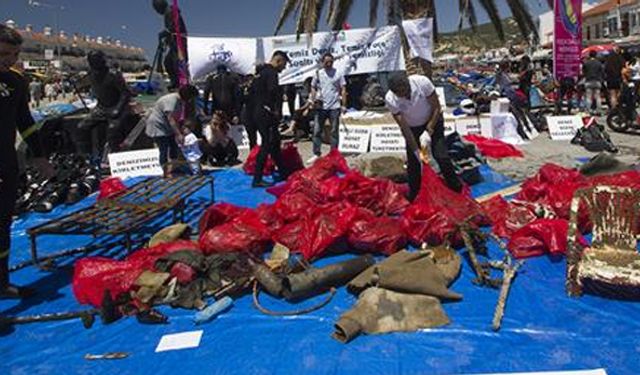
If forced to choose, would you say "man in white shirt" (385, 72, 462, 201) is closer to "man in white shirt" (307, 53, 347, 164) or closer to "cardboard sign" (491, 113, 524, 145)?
"man in white shirt" (307, 53, 347, 164)

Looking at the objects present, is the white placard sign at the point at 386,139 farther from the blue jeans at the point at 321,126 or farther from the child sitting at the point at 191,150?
the child sitting at the point at 191,150

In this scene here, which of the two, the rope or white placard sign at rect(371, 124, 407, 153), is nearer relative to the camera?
the rope

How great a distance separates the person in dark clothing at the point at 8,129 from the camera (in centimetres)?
388

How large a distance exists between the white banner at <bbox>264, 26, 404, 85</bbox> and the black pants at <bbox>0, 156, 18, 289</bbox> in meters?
8.21

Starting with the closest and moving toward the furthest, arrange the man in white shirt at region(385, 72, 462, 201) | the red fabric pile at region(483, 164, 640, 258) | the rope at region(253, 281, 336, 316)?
1. the rope at region(253, 281, 336, 316)
2. the red fabric pile at region(483, 164, 640, 258)
3. the man in white shirt at region(385, 72, 462, 201)

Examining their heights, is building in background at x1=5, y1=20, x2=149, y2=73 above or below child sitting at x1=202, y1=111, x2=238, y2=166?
above

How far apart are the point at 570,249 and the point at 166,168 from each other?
5916 millimetres

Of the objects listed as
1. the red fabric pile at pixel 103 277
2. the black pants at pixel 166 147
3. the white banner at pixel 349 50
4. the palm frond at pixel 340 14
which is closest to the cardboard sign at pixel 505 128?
the white banner at pixel 349 50

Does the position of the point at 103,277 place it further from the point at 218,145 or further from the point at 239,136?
the point at 239,136

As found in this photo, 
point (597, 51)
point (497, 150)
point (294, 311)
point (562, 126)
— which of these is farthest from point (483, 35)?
point (294, 311)

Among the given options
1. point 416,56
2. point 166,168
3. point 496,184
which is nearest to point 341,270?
point 496,184

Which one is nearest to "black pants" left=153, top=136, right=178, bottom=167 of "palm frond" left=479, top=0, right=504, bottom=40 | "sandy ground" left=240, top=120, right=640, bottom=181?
"sandy ground" left=240, top=120, right=640, bottom=181

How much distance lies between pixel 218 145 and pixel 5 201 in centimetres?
556

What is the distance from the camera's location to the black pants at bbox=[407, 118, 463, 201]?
575cm
